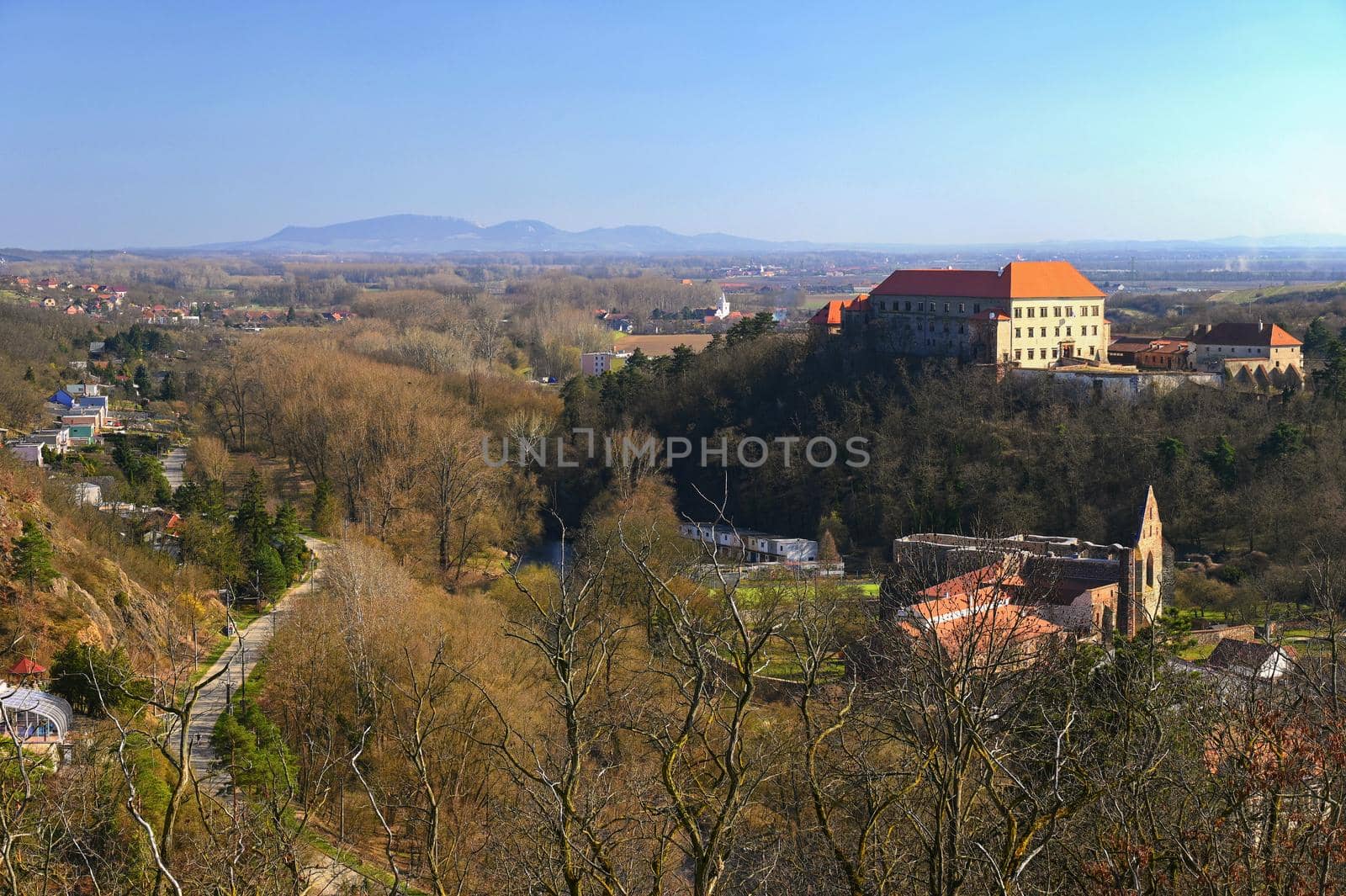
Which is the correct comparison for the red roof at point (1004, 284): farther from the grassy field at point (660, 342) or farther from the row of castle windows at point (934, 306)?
the grassy field at point (660, 342)

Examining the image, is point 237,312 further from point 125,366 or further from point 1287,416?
point 1287,416

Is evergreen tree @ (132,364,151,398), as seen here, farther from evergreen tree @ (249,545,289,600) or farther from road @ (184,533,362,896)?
evergreen tree @ (249,545,289,600)

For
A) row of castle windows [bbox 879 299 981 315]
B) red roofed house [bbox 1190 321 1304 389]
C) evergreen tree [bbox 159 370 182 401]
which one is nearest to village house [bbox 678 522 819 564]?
row of castle windows [bbox 879 299 981 315]

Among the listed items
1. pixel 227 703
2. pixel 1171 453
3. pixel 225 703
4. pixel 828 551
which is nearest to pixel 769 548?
pixel 828 551

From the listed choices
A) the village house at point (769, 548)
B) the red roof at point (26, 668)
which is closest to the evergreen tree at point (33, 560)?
the red roof at point (26, 668)

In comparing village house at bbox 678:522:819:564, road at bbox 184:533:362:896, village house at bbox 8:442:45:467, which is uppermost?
village house at bbox 8:442:45:467
